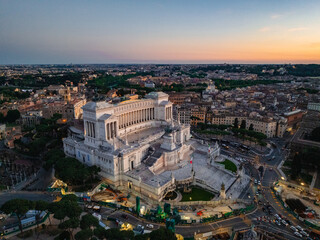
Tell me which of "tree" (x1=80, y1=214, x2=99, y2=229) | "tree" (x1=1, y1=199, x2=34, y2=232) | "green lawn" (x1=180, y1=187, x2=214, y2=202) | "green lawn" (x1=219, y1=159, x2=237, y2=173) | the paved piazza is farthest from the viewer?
"green lawn" (x1=219, y1=159, x2=237, y2=173)

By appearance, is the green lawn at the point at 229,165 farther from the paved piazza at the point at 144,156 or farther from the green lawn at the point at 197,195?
the green lawn at the point at 197,195

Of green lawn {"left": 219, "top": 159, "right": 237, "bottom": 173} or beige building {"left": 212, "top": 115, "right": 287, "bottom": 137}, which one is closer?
green lawn {"left": 219, "top": 159, "right": 237, "bottom": 173}

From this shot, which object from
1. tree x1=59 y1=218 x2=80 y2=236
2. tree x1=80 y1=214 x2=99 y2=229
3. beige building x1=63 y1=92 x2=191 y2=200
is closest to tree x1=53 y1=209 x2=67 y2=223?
tree x1=59 y1=218 x2=80 y2=236

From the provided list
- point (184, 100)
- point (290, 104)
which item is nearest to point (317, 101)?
point (290, 104)

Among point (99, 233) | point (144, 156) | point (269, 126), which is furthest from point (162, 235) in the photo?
point (269, 126)

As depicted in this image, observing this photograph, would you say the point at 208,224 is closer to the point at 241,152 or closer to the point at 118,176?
the point at 118,176

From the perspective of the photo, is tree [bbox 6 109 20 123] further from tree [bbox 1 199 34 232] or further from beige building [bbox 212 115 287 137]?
beige building [bbox 212 115 287 137]
